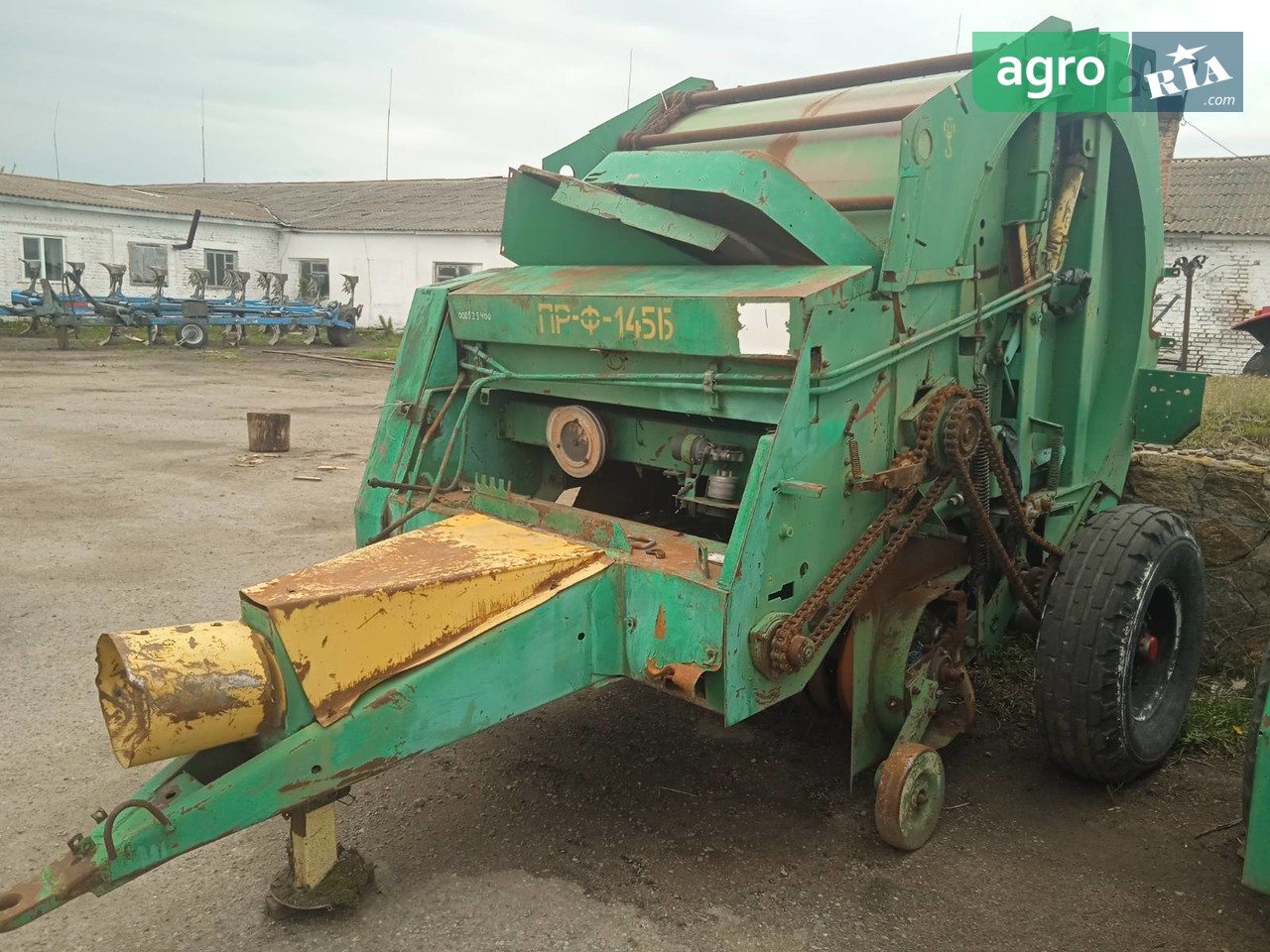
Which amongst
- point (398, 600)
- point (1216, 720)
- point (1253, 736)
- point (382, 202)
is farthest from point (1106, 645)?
point (382, 202)

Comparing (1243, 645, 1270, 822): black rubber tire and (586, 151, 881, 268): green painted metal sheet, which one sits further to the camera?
(586, 151, 881, 268): green painted metal sheet

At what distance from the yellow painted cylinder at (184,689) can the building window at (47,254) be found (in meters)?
24.0

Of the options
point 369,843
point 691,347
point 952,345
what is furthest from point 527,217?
point 369,843

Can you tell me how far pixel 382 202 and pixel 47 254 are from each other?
8.79m

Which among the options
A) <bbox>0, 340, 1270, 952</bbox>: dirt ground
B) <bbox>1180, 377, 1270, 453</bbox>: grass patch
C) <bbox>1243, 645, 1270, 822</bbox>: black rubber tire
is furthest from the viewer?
<bbox>1180, 377, 1270, 453</bbox>: grass patch

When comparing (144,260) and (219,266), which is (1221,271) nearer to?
(219,266)

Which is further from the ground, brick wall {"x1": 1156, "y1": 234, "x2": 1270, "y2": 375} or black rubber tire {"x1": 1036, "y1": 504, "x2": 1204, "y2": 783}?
brick wall {"x1": 1156, "y1": 234, "x2": 1270, "y2": 375}

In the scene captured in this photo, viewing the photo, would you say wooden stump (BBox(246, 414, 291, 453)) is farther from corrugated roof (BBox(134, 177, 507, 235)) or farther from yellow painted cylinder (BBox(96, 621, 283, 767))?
corrugated roof (BBox(134, 177, 507, 235))

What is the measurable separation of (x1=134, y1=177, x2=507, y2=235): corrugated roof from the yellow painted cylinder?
2231 cm

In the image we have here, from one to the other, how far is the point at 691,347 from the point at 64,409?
1101 cm

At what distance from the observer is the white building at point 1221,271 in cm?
1623

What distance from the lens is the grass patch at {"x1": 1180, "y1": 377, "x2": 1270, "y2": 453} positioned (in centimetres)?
487

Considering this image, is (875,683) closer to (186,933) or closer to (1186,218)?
(186,933)

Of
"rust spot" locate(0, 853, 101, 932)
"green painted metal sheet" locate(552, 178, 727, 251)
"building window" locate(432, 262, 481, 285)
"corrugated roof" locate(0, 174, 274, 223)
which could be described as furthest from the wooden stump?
"corrugated roof" locate(0, 174, 274, 223)
